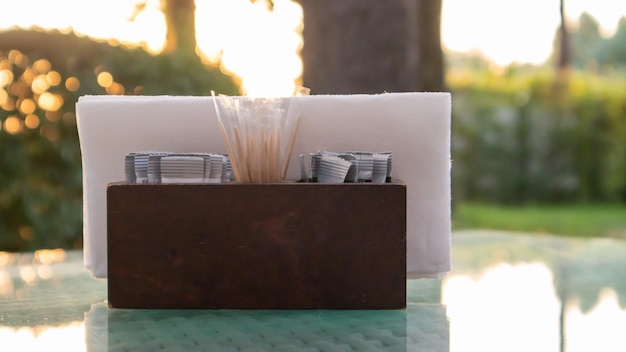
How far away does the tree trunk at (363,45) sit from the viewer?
408 centimetres

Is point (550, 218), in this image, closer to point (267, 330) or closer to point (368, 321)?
point (368, 321)

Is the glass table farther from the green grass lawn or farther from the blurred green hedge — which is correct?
the blurred green hedge

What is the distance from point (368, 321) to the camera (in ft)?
5.74

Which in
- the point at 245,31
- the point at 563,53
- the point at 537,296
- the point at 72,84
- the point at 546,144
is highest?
the point at 563,53

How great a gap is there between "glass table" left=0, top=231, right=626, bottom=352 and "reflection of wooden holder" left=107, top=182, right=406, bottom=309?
5 cm

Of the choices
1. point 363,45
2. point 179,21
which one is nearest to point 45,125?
point 179,21

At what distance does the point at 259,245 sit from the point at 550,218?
6646mm

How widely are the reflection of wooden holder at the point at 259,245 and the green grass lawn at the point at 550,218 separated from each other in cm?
563

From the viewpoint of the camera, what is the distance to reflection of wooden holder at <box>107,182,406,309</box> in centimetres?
179

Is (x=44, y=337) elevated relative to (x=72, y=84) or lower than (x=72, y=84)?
lower

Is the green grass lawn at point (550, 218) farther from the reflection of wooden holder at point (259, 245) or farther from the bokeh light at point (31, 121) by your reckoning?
the reflection of wooden holder at point (259, 245)

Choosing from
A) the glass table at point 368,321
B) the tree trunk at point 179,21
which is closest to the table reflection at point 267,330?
the glass table at point 368,321

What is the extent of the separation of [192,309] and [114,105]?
0.60 m

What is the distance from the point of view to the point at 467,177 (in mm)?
8305
